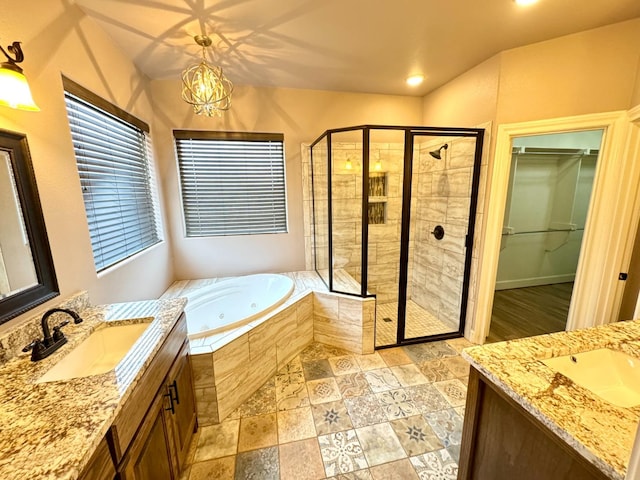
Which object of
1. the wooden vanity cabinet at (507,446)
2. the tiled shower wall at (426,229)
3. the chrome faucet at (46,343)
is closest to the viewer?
the wooden vanity cabinet at (507,446)

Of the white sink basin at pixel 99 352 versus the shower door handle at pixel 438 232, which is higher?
the shower door handle at pixel 438 232

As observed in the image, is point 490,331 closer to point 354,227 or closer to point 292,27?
point 354,227

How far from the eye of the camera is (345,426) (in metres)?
1.73

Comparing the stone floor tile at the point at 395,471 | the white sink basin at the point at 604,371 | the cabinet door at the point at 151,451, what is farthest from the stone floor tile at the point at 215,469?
the white sink basin at the point at 604,371

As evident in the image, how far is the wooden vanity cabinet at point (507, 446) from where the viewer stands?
74 centimetres

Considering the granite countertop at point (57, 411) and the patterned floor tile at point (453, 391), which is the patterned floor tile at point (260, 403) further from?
the patterned floor tile at point (453, 391)

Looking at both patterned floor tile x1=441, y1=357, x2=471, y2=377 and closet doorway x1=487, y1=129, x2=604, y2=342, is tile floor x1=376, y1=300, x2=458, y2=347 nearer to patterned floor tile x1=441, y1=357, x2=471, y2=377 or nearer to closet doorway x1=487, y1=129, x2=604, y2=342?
patterned floor tile x1=441, y1=357, x2=471, y2=377

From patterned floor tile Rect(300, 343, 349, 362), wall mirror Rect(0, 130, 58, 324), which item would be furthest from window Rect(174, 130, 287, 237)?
wall mirror Rect(0, 130, 58, 324)

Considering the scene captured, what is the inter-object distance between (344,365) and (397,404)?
561mm

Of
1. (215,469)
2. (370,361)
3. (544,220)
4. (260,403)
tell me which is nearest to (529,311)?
(544,220)

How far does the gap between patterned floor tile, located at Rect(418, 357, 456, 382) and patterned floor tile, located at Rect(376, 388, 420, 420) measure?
0.32 metres

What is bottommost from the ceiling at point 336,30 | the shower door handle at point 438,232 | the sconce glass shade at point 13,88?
the shower door handle at point 438,232

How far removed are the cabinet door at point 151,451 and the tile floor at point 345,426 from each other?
40 cm

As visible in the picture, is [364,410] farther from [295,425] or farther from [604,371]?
[604,371]
